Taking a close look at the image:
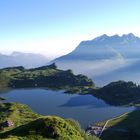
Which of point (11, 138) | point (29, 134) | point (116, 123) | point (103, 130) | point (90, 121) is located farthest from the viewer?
point (90, 121)

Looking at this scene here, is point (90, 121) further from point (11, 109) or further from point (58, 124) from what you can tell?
point (58, 124)

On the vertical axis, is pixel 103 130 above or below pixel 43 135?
below

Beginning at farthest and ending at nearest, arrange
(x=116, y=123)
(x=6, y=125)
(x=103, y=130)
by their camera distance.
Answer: (x=116, y=123), (x=103, y=130), (x=6, y=125)

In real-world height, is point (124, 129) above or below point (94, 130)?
above

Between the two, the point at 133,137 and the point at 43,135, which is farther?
the point at 133,137

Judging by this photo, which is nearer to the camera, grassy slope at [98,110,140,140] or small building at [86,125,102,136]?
grassy slope at [98,110,140,140]

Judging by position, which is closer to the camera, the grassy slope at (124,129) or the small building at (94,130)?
the grassy slope at (124,129)

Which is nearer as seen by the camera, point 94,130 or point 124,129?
point 124,129

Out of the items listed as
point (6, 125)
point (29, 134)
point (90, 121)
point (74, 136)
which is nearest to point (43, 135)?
point (29, 134)
